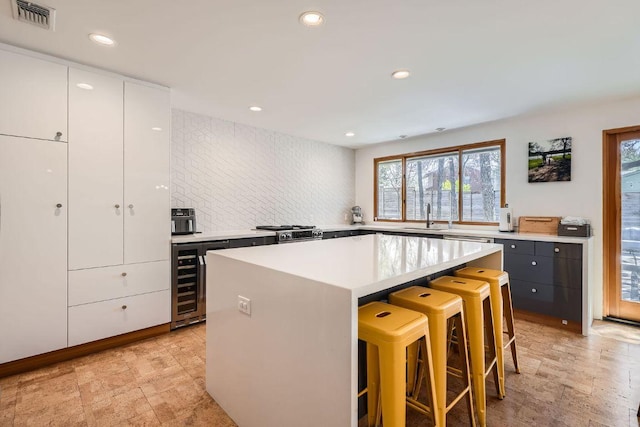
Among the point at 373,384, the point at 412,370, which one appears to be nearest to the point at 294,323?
the point at 373,384

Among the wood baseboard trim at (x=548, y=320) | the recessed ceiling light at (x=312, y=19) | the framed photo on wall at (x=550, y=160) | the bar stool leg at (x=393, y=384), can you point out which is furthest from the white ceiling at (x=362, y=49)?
the wood baseboard trim at (x=548, y=320)

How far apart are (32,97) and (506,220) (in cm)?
491

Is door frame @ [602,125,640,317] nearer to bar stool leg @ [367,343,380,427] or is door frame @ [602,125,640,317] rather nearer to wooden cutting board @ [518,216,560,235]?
wooden cutting board @ [518,216,560,235]

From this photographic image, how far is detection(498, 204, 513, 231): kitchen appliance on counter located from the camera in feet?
12.9

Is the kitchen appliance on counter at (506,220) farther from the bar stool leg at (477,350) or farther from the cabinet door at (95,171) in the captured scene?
the cabinet door at (95,171)

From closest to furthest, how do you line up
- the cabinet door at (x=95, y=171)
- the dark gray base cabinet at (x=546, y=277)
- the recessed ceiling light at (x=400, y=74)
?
1. the cabinet door at (x=95, y=171)
2. the recessed ceiling light at (x=400, y=74)
3. the dark gray base cabinet at (x=546, y=277)

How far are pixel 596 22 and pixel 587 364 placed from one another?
98.0 inches

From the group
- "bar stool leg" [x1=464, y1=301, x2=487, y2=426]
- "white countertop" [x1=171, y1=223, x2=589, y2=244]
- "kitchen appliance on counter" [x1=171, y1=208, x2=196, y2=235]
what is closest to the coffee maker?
"white countertop" [x1=171, y1=223, x2=589, y2=244]

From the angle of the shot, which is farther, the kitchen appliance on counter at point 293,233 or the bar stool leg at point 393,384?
the kitchen appliance on counter at point 293,233

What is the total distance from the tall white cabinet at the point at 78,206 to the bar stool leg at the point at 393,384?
2577 millimetres

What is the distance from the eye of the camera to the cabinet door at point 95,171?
2543 mm

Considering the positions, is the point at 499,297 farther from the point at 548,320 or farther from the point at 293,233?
the point at 293,233

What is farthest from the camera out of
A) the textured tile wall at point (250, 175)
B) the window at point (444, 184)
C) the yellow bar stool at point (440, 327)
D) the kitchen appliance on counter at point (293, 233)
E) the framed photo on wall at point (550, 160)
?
the window at point (444, 184)

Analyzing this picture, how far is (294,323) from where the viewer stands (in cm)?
136
